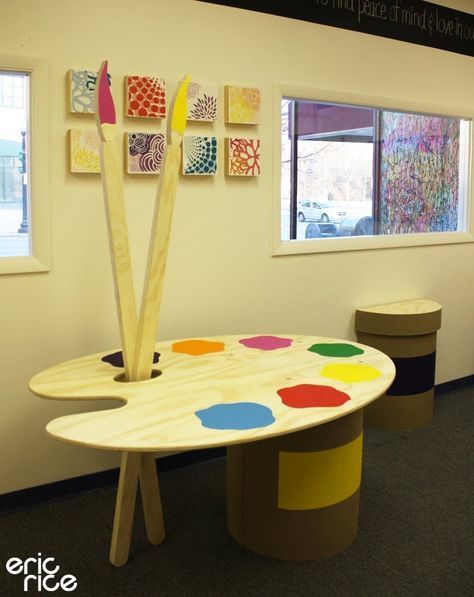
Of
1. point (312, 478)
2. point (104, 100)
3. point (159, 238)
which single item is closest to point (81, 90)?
point (104, 100)

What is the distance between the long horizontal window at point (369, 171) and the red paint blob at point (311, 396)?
55.4 inches

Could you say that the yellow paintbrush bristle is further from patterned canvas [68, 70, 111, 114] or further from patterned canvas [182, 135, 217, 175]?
patterned canvas [182, 135, 217, 175]

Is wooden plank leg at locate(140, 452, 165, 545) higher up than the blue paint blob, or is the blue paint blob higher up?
the blue paint blob

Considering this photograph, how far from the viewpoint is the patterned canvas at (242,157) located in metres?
3.07

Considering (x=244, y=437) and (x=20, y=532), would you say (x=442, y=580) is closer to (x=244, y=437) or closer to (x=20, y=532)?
(x=244, y=437)

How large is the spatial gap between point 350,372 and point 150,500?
884 millimetres

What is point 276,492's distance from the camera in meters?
2.28

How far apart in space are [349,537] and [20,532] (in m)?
1.27

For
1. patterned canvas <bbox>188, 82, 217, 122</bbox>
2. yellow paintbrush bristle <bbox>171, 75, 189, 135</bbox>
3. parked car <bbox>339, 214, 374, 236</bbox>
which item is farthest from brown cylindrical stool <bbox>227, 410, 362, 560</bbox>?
parked car <bbox>339, 214, 374, 236</bbox>

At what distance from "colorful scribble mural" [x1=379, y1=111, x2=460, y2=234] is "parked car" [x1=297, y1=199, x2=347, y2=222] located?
0.39 meters

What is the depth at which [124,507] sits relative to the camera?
2.25m

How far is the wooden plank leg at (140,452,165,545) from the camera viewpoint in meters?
2.40

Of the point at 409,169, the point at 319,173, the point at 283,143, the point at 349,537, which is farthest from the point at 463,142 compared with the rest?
the point at 349,537

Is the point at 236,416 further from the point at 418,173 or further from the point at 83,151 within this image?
the point at 418,173
